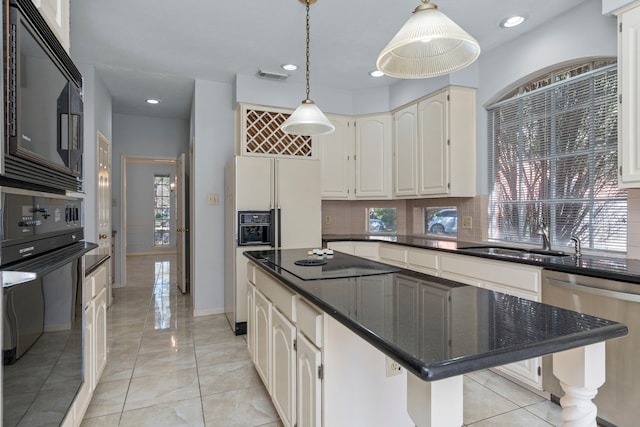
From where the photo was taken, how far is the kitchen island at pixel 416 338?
2.89 ft

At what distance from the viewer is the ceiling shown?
8.83 ft

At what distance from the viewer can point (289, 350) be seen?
1744 millimetres

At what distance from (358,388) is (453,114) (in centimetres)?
300

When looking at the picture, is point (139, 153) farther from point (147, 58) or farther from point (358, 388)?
point (358, 388)

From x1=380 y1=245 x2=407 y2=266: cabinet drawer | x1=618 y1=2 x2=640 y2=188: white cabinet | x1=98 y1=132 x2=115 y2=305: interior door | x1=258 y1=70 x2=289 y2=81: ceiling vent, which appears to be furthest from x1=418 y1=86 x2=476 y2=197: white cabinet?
x1=98 y1=132 x2=115 y2=305: interior door

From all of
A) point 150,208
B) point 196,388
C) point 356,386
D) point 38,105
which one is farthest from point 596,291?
point 150,208

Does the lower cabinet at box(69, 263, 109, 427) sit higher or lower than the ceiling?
lower

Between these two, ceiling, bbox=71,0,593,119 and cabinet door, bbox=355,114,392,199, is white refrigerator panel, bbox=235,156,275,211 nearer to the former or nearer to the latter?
ceiling, bbox=71,0,593,119

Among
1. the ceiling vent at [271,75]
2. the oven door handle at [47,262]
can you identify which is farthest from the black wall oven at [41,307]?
the ceiling vent at [271,75]

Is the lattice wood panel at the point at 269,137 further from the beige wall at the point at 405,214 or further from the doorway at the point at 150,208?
the doorway at the point at 150,208

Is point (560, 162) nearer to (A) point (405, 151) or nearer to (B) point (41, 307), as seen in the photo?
(A) point (405, 151)

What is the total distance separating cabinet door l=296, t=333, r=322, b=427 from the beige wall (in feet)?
8.87

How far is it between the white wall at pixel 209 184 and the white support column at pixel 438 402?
3616mm

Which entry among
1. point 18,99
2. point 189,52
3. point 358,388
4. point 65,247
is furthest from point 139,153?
point 358,388
